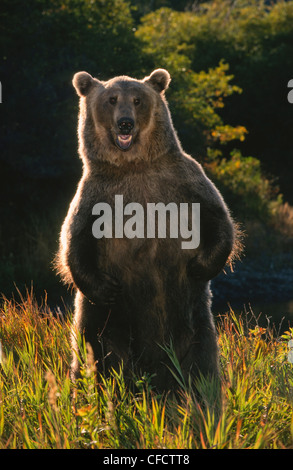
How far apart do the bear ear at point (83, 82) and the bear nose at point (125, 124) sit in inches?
18.9

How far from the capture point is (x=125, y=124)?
13.6ft

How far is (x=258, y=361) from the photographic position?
177 inches

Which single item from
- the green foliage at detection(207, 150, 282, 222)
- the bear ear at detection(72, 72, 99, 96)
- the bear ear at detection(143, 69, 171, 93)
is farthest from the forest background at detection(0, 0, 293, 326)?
the bear ear at detection(72, 72, 99, 96)

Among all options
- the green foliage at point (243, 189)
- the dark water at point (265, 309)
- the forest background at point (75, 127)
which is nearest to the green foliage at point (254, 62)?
the forest background at point (75, 127)

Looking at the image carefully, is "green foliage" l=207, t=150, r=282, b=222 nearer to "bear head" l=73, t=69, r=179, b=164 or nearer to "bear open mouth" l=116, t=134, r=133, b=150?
"bear head" l=73, t=69, r=179, b=164

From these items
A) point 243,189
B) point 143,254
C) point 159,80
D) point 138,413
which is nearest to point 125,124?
point 159,80

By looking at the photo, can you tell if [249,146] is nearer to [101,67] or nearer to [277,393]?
[101,67]

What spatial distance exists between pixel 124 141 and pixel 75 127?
9.76 m

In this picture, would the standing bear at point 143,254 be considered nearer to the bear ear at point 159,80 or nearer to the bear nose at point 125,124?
the bear nose at point 125,124

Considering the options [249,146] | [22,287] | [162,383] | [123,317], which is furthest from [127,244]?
[249,146]

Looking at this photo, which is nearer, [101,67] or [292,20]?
[101,67]
